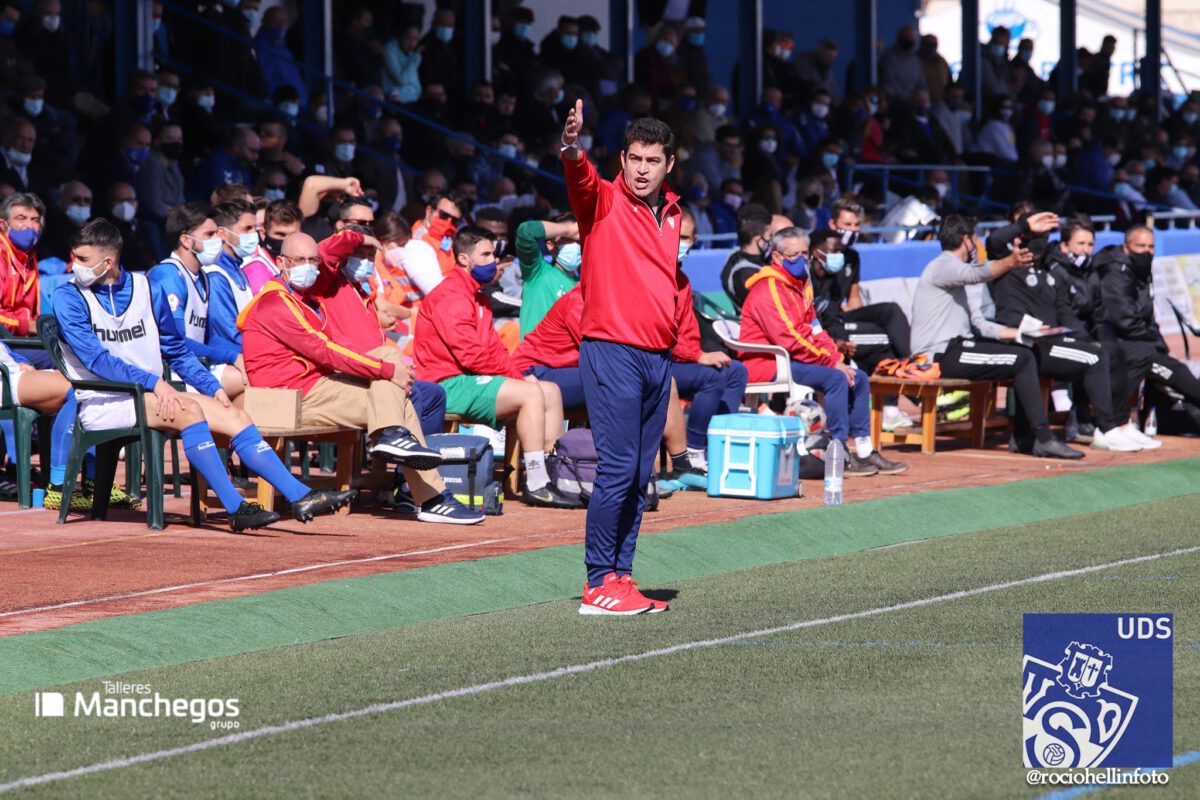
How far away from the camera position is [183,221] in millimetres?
10875

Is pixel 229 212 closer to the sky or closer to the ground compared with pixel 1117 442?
closer to the sky

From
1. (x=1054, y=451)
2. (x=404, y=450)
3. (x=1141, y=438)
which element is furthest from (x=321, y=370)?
(x=1141, y=438)

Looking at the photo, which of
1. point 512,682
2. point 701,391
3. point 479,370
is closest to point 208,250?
point 479,370

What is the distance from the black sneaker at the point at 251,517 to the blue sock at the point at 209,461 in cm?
4

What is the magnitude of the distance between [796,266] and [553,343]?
193 cm

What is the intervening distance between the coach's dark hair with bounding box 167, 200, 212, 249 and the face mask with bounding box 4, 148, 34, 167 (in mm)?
4650

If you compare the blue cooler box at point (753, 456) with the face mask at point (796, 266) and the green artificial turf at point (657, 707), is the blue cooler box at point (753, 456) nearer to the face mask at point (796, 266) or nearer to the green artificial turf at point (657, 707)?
the face mask at point (796, 266)

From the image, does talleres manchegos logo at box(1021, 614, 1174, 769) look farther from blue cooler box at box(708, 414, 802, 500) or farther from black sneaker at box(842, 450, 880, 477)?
black sneaker at box(842, 450, 880, 477)

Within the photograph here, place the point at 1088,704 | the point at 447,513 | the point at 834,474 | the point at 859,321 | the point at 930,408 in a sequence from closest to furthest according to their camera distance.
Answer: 1. the point at 1088,704
2. the point at 447,513
3. the point at 834,474
4. the point at 930,408
5. the point at 859,321

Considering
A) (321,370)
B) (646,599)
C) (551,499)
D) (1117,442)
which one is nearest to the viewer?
(646,599)

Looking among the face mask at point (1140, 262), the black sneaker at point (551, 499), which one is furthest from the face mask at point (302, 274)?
the face mask at point (1140, 262)

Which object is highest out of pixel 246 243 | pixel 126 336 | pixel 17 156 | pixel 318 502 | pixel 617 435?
pixel 17 156

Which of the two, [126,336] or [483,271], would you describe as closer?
[126,336]

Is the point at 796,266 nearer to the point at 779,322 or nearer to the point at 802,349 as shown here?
the point at 779,322
